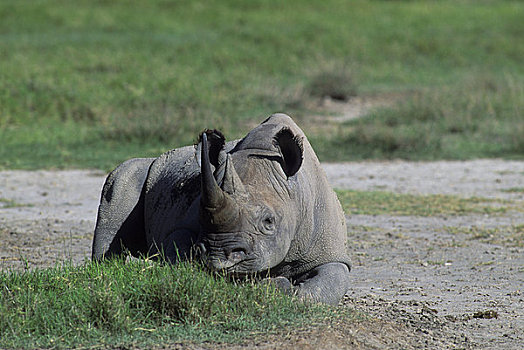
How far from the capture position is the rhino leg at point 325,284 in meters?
5.61

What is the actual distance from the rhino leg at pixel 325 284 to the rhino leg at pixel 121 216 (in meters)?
1.61

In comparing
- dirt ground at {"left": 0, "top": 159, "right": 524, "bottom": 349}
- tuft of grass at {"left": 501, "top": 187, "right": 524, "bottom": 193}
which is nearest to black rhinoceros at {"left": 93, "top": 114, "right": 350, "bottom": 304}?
dirt ground at {"left": 0, "top": 159, "right": 524, "bottom": 349}

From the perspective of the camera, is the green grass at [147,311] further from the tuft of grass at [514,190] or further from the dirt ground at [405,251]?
the tuft of grass at [514,190]

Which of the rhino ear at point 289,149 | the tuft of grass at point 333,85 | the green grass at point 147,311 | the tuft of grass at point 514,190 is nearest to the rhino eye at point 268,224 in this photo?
the green grass at point 147,311

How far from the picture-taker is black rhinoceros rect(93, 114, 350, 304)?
16.8 feet

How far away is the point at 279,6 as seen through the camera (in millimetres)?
29266

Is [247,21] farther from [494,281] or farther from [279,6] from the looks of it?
[494,281]

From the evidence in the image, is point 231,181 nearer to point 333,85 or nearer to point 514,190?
point 514,190

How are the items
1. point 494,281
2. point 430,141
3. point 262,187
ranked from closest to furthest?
point 262,187 < point 494,281 < point 430,141

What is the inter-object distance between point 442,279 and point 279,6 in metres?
22.9

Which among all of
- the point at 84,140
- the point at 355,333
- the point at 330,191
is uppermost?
the point at 330,191

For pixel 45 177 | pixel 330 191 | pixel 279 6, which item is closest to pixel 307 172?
pixel 330 191

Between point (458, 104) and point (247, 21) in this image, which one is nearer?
point (458, 104)

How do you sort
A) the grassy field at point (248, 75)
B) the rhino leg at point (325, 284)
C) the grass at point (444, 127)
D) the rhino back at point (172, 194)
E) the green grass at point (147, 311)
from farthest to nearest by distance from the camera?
the grassy field at point (248, 75) < the grass at point (444, 127) < the rhino back at point (172, 194) < the rhino leg at point (325, 284) < the green grass at point (147, 311)
